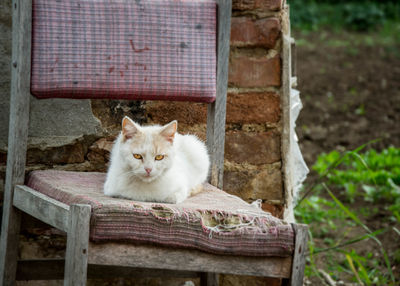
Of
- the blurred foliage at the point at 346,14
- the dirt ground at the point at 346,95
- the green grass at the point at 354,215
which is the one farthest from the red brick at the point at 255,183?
the blurred foliage at the point at 346,14

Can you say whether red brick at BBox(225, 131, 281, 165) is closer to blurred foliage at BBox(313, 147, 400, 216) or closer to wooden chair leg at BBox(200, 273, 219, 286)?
wooden chair leg at BBox(200, 273, 219, 286)

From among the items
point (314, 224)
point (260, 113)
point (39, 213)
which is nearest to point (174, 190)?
point (39, 213)

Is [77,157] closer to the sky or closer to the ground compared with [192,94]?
closer to the ground

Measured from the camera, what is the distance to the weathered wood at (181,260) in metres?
1.50

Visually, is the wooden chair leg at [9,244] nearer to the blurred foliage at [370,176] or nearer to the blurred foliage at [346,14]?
the blurred foliage at [370,176]

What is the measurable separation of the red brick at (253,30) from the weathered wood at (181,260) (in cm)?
111

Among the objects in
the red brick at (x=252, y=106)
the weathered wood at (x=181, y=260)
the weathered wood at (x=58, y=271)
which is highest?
the red brick at (x=252, y=106)

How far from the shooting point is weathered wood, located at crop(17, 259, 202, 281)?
2.12m

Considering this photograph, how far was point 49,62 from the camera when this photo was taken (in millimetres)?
2029

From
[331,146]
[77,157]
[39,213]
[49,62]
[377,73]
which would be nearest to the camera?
[39,213]

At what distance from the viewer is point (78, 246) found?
146 cm

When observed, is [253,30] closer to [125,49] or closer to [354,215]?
[125,49]

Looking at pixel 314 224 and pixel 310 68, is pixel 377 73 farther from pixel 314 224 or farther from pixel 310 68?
pixel 314 224

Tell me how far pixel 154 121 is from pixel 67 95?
1.52 ft
